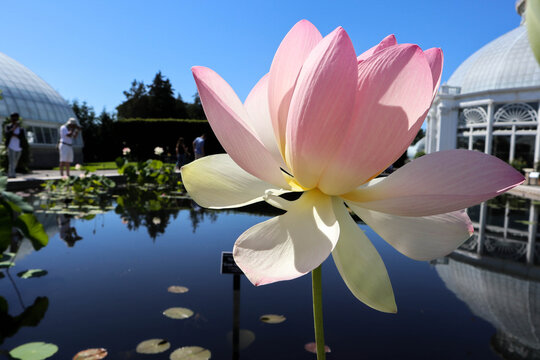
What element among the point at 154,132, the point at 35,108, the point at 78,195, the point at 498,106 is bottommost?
the point at 78,195

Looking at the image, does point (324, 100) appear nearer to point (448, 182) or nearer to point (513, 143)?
point (448, 182)

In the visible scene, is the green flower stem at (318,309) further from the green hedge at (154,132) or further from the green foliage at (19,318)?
the green hedge at (154,132)

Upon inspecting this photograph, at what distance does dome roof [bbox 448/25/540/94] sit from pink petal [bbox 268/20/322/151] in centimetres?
2103

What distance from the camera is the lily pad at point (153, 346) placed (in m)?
1.59

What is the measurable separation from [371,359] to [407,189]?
1581 millimetres

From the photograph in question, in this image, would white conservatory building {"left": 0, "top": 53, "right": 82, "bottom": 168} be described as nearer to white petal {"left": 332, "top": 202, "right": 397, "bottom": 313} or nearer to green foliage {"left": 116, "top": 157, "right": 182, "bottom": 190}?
green foliage {"left": 116, "top": 157, "right": 182, "bottom": 190}

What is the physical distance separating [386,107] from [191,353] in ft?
5.25

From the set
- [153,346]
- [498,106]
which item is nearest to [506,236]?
[153,346]

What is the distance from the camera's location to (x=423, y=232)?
291 millimetres

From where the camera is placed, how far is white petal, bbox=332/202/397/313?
28cm

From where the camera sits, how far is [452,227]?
0.96 ft

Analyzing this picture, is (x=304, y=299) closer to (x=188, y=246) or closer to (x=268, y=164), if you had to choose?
(x=188, y=246)

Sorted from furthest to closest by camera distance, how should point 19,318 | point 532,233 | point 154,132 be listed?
point 154,132
point 532,233
point 19,318

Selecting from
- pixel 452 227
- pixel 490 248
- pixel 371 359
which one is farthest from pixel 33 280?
pixel 490 248
